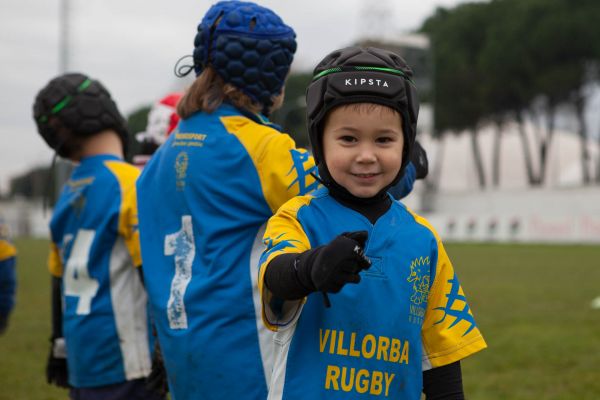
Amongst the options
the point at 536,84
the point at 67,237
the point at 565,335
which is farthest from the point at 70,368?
the point at 536,84

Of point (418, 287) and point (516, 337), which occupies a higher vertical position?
point (418, 287)

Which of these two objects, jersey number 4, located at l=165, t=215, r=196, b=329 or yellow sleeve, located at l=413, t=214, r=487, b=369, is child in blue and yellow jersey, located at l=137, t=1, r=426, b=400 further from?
yellow sleeve, located at l=413, t=214, r=487, b=369

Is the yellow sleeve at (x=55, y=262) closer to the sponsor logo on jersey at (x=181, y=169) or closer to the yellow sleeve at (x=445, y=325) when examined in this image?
the sponsor logo on jersey at (x=181, y=169)

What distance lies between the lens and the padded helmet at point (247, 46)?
2.65 meters

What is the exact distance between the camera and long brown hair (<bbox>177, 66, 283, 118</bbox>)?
2.68 metres

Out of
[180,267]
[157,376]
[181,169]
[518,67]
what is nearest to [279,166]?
[181,169]

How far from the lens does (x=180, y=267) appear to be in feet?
8.54

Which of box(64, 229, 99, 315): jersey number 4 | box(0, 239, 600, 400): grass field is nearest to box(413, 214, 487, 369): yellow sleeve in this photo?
box(64, 229, 99, 315): jersey number 4

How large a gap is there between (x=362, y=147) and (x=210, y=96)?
2.54 feet

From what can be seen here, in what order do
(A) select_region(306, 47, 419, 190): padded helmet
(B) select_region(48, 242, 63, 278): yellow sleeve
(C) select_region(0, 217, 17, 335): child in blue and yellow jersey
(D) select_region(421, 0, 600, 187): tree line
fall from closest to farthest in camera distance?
(A) select_region(306, 47, 419, 190): padded helmet
(B) select_region(48, 242, 63, 278): yellow sleeve
(C) select_region(0, 217, 17, 335): child in blue and yellow jersey
(D) select_region(421, 0, 600, 187): tree line

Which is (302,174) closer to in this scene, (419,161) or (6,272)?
(419,161)

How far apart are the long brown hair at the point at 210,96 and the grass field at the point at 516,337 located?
4021 millimetres

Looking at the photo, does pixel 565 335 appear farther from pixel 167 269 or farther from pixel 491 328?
pixel 167 269

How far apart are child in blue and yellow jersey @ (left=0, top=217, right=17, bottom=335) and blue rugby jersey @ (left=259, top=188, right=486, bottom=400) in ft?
9.41
